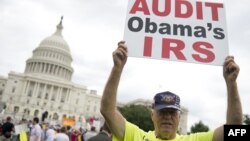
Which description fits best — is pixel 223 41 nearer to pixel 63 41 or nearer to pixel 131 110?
pixel 131 110

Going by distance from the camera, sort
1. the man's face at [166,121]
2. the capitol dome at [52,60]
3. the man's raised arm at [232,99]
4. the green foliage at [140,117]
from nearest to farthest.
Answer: the man's raised arm at [232,99] → the man's face at [166,121] → the green foliage at [140,117] → the capitol dome at [52,60]

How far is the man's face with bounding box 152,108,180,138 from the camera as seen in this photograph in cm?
279

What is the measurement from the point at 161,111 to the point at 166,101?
92 millimetres

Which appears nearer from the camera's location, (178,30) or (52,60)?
(178,30)

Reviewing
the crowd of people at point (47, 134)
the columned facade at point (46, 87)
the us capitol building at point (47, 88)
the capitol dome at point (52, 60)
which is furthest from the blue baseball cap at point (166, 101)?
the capitol dome at point (52, 60)

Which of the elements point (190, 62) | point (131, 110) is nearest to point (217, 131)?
point (190, 62)

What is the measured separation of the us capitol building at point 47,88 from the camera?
319 feet

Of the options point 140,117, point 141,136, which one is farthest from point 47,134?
point 140,117

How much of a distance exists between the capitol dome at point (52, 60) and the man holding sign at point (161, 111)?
98.3 meters

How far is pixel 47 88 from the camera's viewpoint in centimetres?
9994

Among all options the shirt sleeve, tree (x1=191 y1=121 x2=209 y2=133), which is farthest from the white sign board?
tree (x1=191 y1=121 x2=209 y2=133)

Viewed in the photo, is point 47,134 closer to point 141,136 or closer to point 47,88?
point 141,136

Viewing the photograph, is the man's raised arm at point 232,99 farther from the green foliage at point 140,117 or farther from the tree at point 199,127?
the tree at point 199,127

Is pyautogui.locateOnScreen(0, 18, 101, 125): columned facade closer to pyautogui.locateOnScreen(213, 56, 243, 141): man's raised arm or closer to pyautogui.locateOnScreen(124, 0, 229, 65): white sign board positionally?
pyautogui.locateOnScreen(124, 0, 229, 65): white sign board
